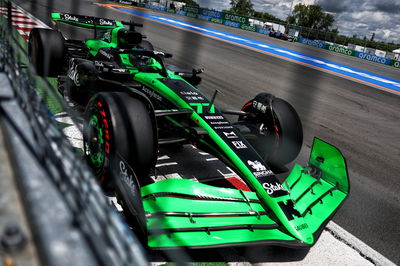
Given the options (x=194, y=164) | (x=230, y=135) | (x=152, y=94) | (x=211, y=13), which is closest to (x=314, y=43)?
(x=211, y=13)

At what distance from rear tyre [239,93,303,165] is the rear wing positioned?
3.47 m

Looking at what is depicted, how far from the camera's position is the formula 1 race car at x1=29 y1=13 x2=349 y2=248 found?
2215 mm

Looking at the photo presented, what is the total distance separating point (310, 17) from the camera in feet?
224

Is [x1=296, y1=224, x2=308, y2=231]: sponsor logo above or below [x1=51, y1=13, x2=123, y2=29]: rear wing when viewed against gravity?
below

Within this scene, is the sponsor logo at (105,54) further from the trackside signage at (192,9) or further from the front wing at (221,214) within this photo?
the trackside signage at (192,9)

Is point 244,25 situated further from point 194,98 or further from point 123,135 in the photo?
point 123,135

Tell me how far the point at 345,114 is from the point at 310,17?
2668 inches

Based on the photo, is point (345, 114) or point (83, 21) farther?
point (345, 114)

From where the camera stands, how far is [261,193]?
2.61 m

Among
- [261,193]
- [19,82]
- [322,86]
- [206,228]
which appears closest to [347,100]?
[322,86]

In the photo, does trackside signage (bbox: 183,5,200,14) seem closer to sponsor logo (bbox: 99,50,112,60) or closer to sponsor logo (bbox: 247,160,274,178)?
sponsor logo (bbox: 99,50,112,60)

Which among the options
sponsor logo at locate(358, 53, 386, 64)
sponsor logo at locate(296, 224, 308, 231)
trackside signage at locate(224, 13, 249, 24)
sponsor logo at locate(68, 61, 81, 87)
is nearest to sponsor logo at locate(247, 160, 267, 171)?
sponsor logo at locate(296, 224, 308, 231)

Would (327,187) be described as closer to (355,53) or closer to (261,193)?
(261,193)

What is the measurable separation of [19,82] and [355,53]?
28.0m
